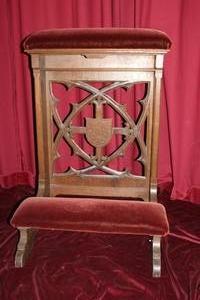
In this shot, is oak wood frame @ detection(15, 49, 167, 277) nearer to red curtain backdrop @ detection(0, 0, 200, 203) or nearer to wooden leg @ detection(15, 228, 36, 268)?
wooden leg @ detection(15, 228, 36, 268)

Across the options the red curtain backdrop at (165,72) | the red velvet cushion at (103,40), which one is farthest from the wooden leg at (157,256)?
the red velvet cushion at (103,40)

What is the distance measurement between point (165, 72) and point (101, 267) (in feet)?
2.99

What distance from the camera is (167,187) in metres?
2.00

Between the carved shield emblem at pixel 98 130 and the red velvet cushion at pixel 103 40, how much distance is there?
30cm

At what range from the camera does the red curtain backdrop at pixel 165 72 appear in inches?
65.7

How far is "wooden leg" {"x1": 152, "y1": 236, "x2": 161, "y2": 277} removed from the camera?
1.36 metres

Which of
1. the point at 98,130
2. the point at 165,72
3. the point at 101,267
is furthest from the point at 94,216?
the point at 165,72

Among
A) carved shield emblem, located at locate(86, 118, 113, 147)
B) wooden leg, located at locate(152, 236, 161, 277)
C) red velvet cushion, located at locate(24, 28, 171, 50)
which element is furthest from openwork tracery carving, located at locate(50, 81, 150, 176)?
wooden leg, located at locate(152, 236, 161, 277)

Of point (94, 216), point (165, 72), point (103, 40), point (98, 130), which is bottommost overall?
point (94, 216)

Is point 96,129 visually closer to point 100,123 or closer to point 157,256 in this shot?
point 100,123

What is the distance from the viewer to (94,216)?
53.3 inches

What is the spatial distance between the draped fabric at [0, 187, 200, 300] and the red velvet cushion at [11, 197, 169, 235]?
0.63 ft

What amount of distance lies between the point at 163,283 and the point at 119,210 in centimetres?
30

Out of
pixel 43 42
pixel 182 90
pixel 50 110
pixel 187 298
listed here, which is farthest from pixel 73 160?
pixel 187 298
